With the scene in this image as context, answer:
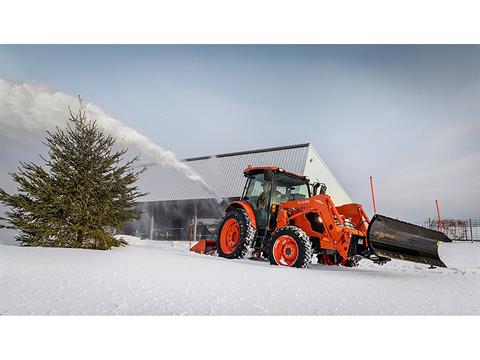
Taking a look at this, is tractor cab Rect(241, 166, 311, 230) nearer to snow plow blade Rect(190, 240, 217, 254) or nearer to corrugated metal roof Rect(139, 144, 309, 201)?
snow plow blade Rect(190, 240, 217, 254)

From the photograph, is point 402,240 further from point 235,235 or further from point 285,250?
point 235,235

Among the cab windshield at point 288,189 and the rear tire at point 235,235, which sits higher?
the cab windshield at point 288,189

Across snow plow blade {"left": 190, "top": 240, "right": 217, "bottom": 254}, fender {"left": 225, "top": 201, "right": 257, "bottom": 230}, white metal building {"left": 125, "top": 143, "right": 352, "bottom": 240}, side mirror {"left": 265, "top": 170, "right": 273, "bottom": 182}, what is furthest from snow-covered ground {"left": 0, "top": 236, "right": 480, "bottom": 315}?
white metal building {"left": 125, "top": 143, "right": 352, "bottom": 240}

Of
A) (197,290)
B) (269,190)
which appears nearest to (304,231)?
(269,190)

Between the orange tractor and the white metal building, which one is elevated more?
the white metal building

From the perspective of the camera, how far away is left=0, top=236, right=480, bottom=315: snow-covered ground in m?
2.71

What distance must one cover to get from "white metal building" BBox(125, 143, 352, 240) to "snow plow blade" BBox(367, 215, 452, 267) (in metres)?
6.18

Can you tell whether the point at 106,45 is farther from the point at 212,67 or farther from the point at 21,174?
the point at 21,174

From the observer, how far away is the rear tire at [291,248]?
5.02m

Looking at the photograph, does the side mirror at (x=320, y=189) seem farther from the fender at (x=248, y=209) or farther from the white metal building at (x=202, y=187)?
the white metal building at (x=202, y=187)

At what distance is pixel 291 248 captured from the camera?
5293 millimetres

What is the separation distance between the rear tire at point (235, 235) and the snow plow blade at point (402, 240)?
82.2 inches

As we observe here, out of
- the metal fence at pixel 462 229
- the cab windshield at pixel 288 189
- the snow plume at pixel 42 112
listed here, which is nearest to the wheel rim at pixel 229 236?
the cab windshield at pixel 288 189

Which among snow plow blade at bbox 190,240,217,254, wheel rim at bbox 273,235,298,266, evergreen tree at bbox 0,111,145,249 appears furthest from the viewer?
snow plow blade at bbox 190,240,217,254
